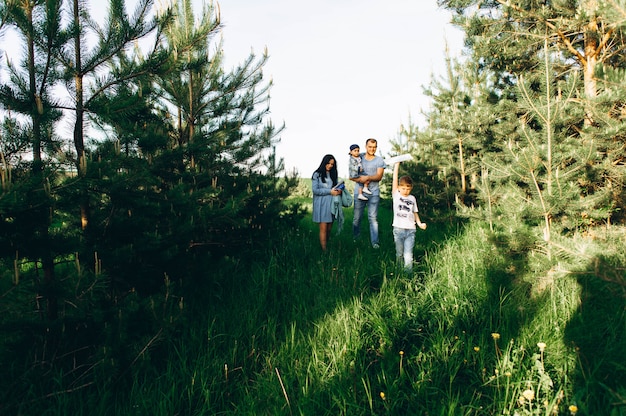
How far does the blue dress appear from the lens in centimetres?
568

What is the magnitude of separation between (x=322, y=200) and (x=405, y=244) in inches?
67.3

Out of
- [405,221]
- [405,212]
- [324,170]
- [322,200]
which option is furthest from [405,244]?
[324,170]

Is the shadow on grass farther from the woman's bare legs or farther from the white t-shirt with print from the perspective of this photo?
the woman's bare legs

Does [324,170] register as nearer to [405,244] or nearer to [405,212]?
[405,212]

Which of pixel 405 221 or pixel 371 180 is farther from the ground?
pixel 371 180

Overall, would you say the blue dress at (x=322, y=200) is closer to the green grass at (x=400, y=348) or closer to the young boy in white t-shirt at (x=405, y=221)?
the young boy in white t-shirt at (x=405, y=221)

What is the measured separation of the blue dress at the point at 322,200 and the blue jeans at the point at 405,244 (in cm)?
137

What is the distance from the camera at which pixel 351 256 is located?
5.23 meters

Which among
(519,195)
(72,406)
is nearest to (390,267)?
(519,195)

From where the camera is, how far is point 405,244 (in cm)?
453

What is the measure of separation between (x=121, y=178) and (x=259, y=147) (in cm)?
390

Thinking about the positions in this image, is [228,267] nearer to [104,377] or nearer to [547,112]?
[104,377]

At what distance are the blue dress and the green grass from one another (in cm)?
161

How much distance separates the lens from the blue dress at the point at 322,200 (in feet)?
18.6
